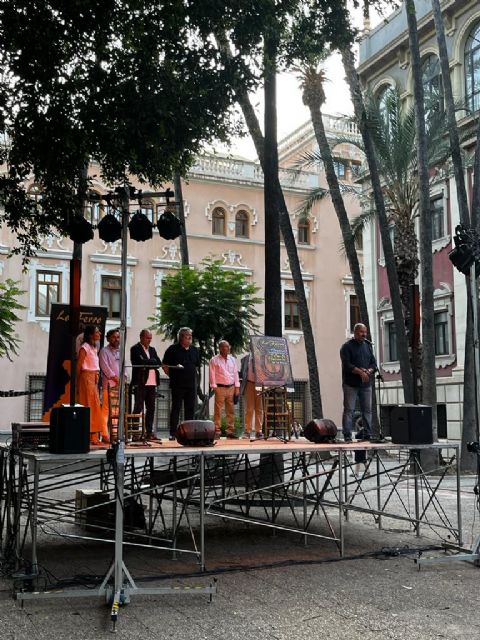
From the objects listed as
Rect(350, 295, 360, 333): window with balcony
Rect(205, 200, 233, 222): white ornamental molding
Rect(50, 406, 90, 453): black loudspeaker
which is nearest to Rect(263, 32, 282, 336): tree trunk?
Rect(50, 406, 90, 453): black loudspeaker

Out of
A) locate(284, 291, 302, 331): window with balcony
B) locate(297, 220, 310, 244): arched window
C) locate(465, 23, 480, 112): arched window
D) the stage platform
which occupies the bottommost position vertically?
the stage platform

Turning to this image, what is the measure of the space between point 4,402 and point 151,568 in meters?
22.9

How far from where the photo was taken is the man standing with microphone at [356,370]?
465 inches

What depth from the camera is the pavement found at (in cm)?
623

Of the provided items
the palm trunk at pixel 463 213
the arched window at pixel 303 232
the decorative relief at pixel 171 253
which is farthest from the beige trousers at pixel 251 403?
the arched window at pixel 303 232

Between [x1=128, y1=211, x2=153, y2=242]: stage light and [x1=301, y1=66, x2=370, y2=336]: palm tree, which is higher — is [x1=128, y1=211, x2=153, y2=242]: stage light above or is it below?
below

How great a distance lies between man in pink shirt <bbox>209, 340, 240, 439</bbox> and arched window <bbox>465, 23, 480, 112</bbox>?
52.2ft

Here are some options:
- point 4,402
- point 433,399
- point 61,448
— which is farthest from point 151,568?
point 4,402

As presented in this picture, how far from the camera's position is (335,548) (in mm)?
9812

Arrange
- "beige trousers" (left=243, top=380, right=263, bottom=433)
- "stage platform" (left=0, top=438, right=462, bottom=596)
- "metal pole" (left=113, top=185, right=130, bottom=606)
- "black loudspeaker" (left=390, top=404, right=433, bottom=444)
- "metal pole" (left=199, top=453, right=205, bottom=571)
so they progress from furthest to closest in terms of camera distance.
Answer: "beige trousers" (left=243, top=380, right=263, bottom=433), "black loudspeaker" (left=390, top=404, right=433, bottom=444), "stage platform" (left=0, top=438, right=462, bottom=596), "metal pole" (left=199, top=453, right=205, bottom=571), "metal pole" (left=113, top=185, right=130, bottom=606)

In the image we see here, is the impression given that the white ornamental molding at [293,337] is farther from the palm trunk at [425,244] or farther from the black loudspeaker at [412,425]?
the black loudspeaker at [412,425]

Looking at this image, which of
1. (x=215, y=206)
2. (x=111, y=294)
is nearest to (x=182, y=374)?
(x=111, y=294)

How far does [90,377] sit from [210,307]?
1078 centimetres

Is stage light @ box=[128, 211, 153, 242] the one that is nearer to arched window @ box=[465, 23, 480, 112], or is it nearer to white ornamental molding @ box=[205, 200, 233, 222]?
arched window @ box=[465, 23, 480, 112]
